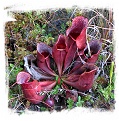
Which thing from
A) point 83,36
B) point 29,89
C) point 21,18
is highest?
point 21,18

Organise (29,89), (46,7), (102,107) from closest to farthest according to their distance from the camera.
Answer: (29,89)
(102,107)
(46,7)

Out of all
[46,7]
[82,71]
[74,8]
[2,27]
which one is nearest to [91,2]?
[74,8]

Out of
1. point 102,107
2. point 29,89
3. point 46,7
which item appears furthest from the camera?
point 46,7

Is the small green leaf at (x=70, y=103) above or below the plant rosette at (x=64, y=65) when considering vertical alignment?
below

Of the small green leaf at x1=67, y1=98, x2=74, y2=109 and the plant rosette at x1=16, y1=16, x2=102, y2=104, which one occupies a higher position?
the plant rosette at x1=16, y1=16, x2=102, y2=104

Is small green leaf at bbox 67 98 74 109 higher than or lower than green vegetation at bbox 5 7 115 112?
lower

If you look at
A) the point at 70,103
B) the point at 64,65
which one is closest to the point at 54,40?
the point at 64,65

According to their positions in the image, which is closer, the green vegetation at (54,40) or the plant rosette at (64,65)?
the plant rosette at (64,65)

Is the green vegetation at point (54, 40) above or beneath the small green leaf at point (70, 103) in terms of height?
above

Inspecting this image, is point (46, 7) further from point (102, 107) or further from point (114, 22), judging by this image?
point (102, 107)

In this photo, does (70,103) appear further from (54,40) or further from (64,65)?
(54,40)

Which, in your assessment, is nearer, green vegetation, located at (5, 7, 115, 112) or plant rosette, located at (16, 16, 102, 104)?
plant rosette, located at (16, 16, 102, 104)
